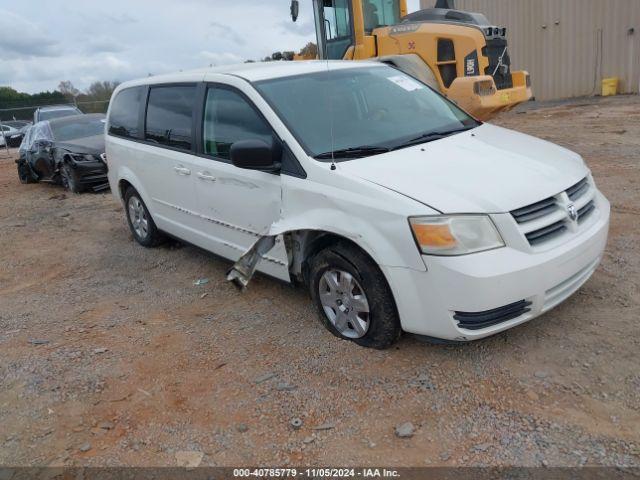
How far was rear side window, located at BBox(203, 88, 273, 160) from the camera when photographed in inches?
155

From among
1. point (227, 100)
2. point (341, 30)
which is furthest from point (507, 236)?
point (341, 30)

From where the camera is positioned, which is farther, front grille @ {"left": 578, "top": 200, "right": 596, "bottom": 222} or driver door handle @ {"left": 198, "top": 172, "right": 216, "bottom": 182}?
driver door handle @ {"left": 198, "top": 172, "right": 216, "bottom": 182}

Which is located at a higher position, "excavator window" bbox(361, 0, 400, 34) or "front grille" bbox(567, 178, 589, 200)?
"excavator window" bbox(361, 0, 400, 34)

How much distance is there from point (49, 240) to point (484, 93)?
6596 mm

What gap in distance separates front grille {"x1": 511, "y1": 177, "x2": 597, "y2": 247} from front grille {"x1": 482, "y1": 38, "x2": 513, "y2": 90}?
700cm

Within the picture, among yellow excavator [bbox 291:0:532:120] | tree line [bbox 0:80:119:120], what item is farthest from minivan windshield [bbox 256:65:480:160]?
tree line [bbox 0:80:119:120]

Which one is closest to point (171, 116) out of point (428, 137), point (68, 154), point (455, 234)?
point (428, 137)

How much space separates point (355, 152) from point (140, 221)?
A: 332cm

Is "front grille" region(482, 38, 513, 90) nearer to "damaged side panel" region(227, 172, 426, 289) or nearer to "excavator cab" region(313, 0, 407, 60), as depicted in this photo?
"excavator cab" region(313, 0, 407, 60)

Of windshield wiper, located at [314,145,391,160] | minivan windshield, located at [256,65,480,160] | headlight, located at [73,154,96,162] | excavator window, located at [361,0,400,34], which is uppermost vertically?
excavator window, located at [361,0,400,34]

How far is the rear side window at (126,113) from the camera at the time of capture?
5.63 meters

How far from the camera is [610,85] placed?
1748cm

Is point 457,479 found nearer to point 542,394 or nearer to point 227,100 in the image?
point 542,394

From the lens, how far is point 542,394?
9.53 ft
